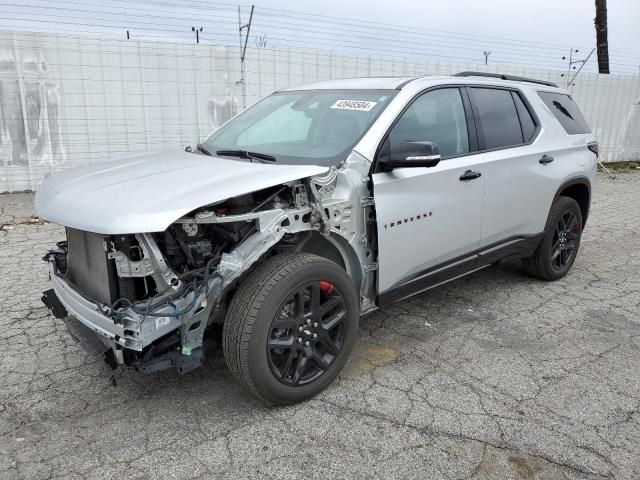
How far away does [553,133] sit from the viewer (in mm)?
4781

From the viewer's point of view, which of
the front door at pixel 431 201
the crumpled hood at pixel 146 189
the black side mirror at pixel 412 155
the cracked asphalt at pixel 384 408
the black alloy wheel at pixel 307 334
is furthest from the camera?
the front door at pixel 431 201

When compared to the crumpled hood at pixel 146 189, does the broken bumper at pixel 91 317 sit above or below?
below

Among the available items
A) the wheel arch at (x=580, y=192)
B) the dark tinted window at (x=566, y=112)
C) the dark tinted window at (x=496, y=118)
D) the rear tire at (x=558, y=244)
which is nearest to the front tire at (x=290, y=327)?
the dark tinted window at (x=496, y=118)

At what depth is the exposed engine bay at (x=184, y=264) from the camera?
2600 millimetres

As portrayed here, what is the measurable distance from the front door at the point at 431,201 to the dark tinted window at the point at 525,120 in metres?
0.81

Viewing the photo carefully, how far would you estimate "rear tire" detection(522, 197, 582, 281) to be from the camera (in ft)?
15.9

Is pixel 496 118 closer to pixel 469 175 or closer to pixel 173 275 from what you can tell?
pixel 469 175

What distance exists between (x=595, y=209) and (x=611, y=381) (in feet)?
21.4

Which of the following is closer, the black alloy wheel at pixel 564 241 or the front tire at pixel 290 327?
the front tire at pixel 290 327

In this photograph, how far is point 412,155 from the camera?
10.4 feet

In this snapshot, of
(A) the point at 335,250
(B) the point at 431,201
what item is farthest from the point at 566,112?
(A) the point at 335,250

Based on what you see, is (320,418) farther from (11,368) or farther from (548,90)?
(548,90)

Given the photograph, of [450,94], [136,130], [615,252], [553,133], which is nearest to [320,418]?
[450,94]

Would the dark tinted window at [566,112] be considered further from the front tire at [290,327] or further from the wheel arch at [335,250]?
the front tire at [290,327]
